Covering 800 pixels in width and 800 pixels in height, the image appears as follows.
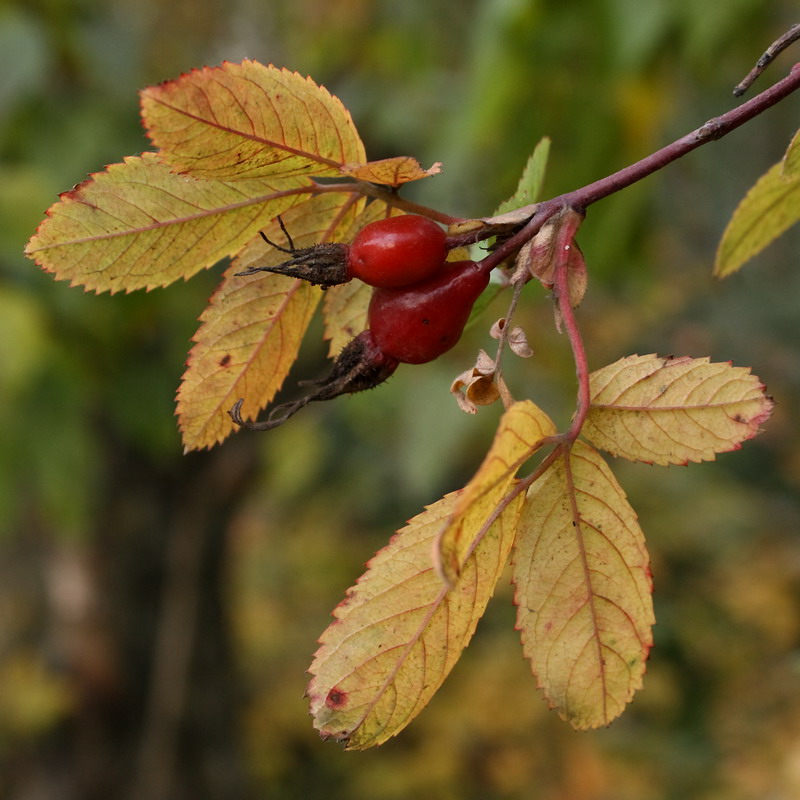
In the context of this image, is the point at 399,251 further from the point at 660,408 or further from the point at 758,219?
the point at 758,219

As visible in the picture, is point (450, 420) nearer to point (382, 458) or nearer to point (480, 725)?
point (382, 458)

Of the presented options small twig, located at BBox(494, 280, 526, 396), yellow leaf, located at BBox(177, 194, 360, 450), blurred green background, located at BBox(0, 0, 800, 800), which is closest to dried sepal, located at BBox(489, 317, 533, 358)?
small twig, located at BBox(494, 280, 526, 396)

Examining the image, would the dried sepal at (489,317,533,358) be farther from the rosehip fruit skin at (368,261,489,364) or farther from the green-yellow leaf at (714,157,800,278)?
the green-yellow leaf at (714,157,800,278)

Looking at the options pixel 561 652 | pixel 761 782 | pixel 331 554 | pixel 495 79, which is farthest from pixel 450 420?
pixel 331 554

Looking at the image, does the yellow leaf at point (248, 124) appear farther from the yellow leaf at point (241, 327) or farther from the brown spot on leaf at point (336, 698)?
the brown spot on leaf at point (336, 698)

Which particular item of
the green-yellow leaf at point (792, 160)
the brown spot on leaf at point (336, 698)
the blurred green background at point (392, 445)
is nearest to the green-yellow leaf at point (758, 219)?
the green-yellow leaf at point (792, 160)

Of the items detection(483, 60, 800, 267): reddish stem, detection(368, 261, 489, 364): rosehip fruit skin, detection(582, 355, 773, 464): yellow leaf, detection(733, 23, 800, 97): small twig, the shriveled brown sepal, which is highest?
detection(733, 23, 800, 97): small twig

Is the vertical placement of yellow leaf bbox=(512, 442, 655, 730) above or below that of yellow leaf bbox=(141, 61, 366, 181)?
below
